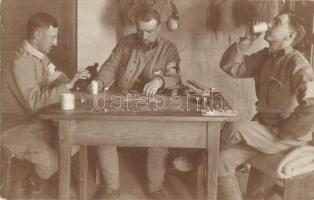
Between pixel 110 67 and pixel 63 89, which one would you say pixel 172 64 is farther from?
pixel 63 89

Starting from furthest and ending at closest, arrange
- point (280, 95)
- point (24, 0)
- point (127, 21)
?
1. point (127, 21)
2. point (24, 0)
3. point (280, 95)

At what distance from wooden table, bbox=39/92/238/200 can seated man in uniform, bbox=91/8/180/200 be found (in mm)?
251

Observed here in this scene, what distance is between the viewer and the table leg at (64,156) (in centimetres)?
165

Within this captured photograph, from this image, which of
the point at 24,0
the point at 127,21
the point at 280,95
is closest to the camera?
the point at 280,95

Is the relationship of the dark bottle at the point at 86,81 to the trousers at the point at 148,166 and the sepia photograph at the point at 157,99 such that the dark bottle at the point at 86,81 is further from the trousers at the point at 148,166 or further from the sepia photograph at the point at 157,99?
the trousers at the point at 148,166

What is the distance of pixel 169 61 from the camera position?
2.04 meters

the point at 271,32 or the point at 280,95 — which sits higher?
the point at 271,32

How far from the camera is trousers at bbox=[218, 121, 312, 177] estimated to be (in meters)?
1.76

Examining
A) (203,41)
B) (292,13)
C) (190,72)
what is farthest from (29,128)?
(292,13)

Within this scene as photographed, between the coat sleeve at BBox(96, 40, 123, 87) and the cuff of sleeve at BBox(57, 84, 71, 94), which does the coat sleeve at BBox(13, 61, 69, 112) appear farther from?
the coat sleeve at BBox(96, 40, 123, 87)

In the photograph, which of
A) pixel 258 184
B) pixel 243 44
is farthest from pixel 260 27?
pixel 258 184

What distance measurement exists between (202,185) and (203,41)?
0.63 metres

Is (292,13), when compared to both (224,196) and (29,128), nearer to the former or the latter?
(224,196)

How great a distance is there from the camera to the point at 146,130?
1646 millimetres
